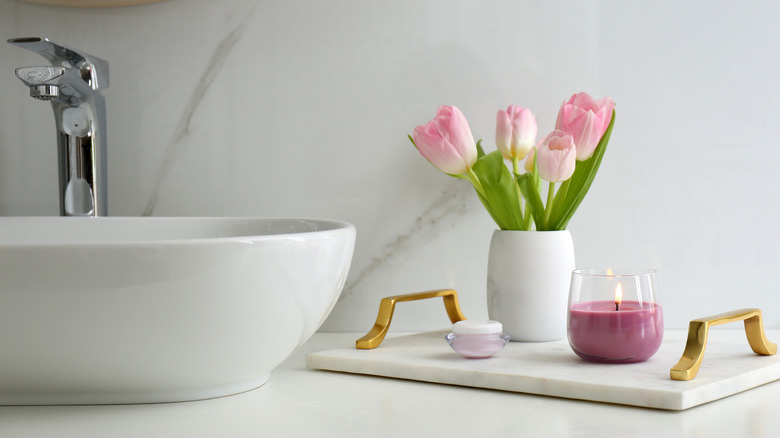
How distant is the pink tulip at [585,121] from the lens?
2.40 feet

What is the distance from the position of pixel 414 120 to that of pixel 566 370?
427mm

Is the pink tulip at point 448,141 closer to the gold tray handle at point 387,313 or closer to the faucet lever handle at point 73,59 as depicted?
the gold tray handle at point 387,313

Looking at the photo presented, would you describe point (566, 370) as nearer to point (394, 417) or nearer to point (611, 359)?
point (611, 359)

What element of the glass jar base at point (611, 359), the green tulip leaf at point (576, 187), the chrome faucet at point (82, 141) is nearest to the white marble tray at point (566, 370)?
the glass jar base at point (611, 359)

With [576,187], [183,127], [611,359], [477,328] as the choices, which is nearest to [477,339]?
[477,328]

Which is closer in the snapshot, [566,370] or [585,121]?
[566,370]

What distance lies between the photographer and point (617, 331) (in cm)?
62

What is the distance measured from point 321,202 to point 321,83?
0.16 m

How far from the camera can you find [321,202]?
0.95m

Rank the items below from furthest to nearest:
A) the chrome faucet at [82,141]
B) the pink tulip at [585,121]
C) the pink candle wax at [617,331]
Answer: the chrome faucet at [82,141]
the pink tulip at [585,121]
the pink candle wax at [617,331]

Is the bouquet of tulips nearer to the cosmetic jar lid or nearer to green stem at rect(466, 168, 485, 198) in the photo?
green stem at rect(466, 168, 485, 198)

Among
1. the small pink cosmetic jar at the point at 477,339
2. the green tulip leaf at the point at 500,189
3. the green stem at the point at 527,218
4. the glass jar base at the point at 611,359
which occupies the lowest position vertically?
the glass jar base at the point at 611,359

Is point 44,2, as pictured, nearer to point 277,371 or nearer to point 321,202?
point 321,202

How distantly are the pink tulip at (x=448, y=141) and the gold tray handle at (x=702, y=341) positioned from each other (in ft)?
0.95
